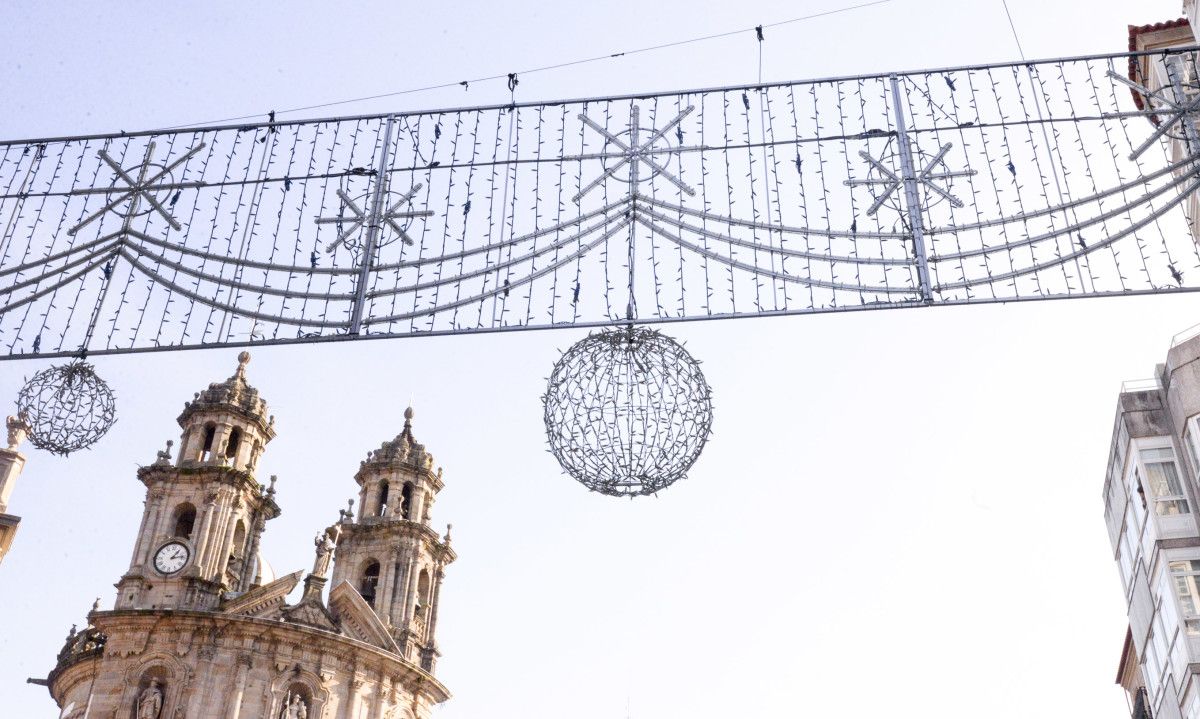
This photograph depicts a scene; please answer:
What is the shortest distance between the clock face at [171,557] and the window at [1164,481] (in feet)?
96.1

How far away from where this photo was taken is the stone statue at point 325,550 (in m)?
40.3

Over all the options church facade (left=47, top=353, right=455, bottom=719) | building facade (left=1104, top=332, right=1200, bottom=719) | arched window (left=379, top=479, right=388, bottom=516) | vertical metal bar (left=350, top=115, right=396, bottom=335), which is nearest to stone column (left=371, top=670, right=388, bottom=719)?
church facade (left=47, top=353, right=455, bottom=719)

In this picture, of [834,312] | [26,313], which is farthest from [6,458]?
[834,312]

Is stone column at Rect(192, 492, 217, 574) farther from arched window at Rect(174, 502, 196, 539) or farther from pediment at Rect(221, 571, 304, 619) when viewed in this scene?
pediment at Rect(221, 571, 304, 619)

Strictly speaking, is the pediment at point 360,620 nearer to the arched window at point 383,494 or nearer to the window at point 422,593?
the window at point 422,593

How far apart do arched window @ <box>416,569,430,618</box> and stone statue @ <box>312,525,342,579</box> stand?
339 centimetres

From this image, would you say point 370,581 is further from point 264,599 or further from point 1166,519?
point 1166,519

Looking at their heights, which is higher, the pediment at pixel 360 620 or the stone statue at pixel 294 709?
the pediment at pixel 360 620

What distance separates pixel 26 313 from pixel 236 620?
90.4 ft

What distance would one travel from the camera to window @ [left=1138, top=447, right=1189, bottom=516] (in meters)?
21.5

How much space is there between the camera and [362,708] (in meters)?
37.8

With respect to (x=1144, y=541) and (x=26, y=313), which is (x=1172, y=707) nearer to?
(x=1144, y=541)

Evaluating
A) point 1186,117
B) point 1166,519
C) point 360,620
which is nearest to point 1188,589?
point 1166,519

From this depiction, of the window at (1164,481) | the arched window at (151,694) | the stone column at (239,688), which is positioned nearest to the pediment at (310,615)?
the stone column at (239,688)
